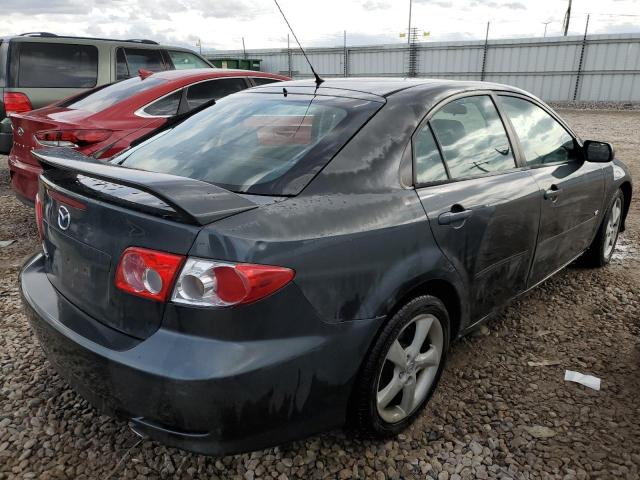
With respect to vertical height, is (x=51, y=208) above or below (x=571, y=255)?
above

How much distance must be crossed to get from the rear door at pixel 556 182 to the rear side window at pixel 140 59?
554 cm

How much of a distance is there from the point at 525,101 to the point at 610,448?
2.01 m

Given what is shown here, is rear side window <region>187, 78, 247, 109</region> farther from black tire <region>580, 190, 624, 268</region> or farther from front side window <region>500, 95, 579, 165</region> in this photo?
black tire <region>580, 190, 624, 268</region>

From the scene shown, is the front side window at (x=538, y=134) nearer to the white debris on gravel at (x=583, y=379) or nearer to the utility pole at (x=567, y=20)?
the white debris on gravel at (x=583, y=379)

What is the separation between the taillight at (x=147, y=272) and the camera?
5.24 ft

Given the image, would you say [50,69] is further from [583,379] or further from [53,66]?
[583,379]

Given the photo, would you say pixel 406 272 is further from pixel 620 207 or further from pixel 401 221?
pixel 620 207

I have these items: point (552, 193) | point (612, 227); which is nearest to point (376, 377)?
point (552, 193)

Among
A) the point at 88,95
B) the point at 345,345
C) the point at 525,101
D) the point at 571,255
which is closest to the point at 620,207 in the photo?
the point at 571,255

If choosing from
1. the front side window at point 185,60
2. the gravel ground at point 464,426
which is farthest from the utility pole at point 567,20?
the gravel ground at point 464,426

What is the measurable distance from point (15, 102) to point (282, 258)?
19.4 feet

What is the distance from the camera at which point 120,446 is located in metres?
2.16

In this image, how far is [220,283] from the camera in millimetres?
1562

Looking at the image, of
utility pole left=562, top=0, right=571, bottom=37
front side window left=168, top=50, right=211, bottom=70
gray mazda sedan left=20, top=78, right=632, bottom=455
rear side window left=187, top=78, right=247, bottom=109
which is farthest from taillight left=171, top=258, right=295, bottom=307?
utility pole left=562, top=0, right=571, bottom=37
